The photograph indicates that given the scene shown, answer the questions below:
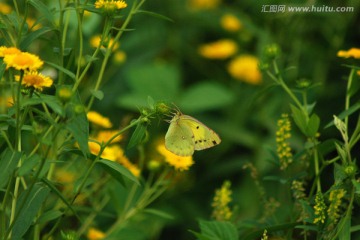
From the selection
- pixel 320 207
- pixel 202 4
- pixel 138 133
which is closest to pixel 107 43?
pixel 138 133

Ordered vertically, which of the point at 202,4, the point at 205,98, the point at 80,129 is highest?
the point at 80,129

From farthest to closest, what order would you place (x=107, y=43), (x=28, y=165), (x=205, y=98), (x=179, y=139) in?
(x=205, y=98), (x=179, y=139), (x=107, y=43), (x=28, y=165)

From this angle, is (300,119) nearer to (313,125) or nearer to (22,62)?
(313,125)

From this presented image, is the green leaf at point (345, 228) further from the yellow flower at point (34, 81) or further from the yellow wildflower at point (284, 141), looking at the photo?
the yellow flower at point (34, 81)

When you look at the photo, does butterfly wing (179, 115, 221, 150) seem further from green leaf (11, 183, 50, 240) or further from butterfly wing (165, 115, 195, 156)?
green leaf (11, 183, 50, 240)

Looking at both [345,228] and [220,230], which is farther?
[220,230]

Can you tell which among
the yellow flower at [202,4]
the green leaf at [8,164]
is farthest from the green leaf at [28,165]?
the yellow flower at [202,4]

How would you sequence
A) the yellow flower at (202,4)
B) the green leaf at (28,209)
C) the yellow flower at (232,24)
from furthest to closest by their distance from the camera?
the yellow flower at (202,4)
the yellow flower at (232,24)
the green leaf at (28,209)

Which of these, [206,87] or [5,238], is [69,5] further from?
[206,87]
